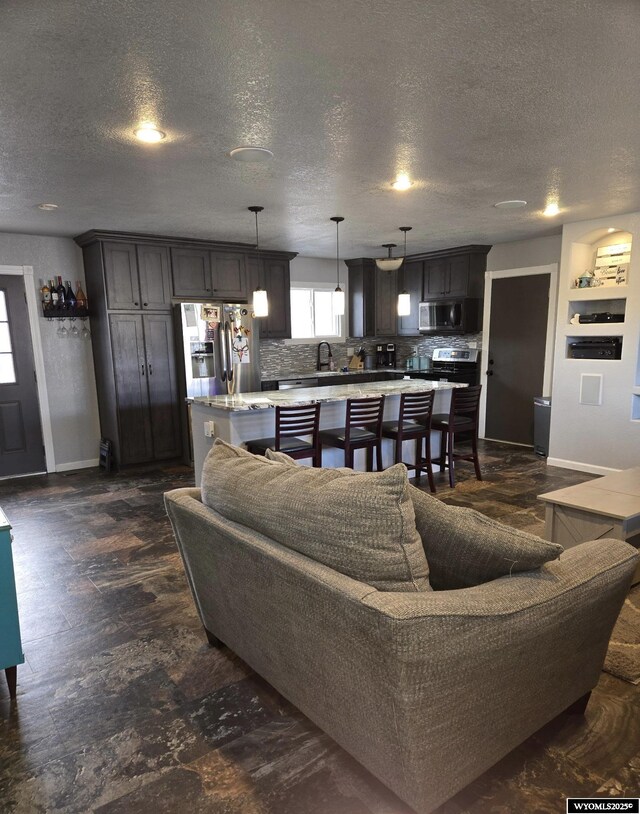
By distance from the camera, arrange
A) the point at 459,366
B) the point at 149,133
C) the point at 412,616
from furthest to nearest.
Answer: the point at 459,366 < the point at 149,133 < the point at 412,616

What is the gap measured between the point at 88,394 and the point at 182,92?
424cm

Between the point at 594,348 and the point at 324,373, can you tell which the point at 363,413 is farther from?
the point at 324,373

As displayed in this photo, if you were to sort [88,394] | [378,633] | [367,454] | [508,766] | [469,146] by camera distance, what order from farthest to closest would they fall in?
[88,394], [367,454], [469,146], [508,766], [378,633]

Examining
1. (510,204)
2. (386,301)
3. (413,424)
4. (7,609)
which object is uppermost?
(510,204)

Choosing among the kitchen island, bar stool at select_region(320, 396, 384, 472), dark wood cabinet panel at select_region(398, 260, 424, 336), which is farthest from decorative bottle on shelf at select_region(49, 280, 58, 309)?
dark wood cabinet panel at select_region(398, 260, 424, 336)

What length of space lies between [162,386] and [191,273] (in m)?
1.29

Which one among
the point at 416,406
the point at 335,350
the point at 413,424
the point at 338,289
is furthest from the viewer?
the point at 335,350

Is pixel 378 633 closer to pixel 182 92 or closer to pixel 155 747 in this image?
pixel 155 747

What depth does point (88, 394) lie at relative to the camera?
5.68 m

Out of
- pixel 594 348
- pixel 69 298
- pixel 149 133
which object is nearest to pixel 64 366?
pixel 69 298

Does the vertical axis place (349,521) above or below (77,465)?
above

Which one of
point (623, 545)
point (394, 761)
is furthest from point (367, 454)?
point (394, 761)

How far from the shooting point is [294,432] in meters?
3.88

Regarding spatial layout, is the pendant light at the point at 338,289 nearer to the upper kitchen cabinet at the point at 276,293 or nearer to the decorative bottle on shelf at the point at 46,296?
the upper kitchen cabinet at the point at 276,293
